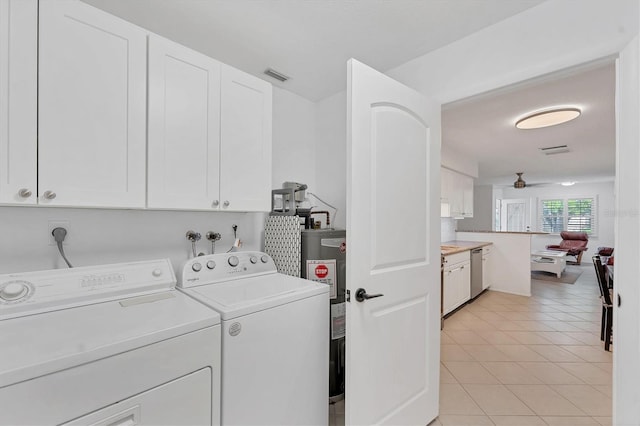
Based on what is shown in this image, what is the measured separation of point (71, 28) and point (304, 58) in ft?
4.14

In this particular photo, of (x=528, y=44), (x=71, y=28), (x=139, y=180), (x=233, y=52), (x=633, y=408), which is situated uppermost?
(x=233, y=52)

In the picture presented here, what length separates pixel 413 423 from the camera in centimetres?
167

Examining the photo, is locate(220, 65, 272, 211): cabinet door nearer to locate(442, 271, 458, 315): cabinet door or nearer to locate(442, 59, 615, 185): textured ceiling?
locate(442, 59, 615, 185): textured ceiling

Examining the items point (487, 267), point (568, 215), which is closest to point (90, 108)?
point (487, 267)

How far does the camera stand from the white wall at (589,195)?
26.6 ft

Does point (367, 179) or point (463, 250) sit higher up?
point (367, 179)

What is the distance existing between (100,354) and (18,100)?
37.9 inches

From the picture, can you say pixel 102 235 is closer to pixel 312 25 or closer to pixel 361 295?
pixel 361 295

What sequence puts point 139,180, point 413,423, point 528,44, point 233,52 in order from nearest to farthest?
1. point 139,180
2. point 528,44
3. point 413,423
4. point 233,52

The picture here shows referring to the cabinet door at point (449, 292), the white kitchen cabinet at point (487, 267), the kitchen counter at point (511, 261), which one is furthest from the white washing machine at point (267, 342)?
the kitchen counter at point (511, 261)

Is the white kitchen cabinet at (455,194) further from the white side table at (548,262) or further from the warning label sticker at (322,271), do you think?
the warning label sticker at (322,271)

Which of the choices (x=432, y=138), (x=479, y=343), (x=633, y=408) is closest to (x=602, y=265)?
(x=479, y=343)

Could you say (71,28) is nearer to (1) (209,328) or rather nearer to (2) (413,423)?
(1) (209,328)

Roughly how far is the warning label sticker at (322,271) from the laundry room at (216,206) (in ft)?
0.04
